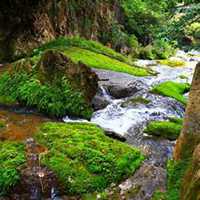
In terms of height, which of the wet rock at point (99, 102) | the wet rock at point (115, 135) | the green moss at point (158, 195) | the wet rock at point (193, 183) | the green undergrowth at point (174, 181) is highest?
the wet rock at point (193, 183)

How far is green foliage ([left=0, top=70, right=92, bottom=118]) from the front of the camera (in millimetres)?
13812

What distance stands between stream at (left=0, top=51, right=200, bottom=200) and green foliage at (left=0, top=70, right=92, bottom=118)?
347 millimetres

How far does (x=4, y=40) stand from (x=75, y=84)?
6917 mm

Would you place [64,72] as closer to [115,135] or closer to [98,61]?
[115,135]

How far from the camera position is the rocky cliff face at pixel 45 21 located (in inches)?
803

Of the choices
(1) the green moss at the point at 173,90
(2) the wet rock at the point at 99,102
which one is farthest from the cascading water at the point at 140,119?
(1) the green moss at the point at 173,90

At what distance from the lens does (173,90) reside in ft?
58.1

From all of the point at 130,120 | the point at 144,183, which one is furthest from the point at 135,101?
the point at 144,183

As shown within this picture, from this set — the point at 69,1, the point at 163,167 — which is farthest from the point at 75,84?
the point at 69,1

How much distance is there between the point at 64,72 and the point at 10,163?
5.27 m

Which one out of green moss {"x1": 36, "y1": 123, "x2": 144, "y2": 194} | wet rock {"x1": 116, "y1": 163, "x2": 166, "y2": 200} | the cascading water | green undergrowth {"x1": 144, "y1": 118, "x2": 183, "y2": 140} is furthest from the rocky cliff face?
wet rock {"x1": 116, "y1": 163, "x2": 166, "y2": 200}

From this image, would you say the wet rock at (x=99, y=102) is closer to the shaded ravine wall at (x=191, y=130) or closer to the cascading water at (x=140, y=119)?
the cascading water at (x=140, y=119)

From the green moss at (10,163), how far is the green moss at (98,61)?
9.83m

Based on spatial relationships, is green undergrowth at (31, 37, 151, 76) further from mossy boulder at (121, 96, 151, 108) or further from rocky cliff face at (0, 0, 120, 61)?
mossy boulder at (121, 96, 151, 108)
